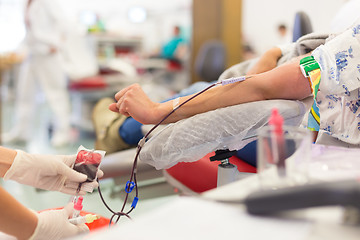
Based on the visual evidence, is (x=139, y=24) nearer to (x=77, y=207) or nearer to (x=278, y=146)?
(x=77, y=207)

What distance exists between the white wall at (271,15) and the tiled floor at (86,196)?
382cm

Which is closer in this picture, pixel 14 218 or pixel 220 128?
pixel 14 218

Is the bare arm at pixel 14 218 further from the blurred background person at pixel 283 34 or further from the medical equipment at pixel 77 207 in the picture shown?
the blurred background person at pixel 283 34

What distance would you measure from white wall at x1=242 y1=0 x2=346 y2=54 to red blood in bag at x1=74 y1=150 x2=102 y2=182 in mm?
5050

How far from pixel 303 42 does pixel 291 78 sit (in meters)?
Answer: 0.34

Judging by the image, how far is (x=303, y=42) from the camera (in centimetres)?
122

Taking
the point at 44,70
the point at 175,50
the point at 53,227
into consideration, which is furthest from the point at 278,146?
the point at 175,50

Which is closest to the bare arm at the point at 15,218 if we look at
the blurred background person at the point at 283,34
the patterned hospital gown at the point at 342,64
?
the patterned hospital gown at the point at 342,64

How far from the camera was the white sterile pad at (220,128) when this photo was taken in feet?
3.02

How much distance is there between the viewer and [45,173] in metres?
0.96

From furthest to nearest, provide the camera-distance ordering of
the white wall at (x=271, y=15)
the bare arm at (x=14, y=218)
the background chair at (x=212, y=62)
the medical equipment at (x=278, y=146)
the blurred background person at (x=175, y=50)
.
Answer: the blurred background person at (x=175, y=50) < the white wall at (x=271, y=15) < the background chair at (x=212, y=62) < the bare arm at (x=14, y=218) < the medical equipment at (x=278, y=146)

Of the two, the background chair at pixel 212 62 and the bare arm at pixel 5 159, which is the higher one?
the bare arm at pixel 5 159

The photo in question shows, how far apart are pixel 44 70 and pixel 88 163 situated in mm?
2542

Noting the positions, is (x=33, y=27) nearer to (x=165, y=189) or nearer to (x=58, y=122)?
(x=58, y=122)
